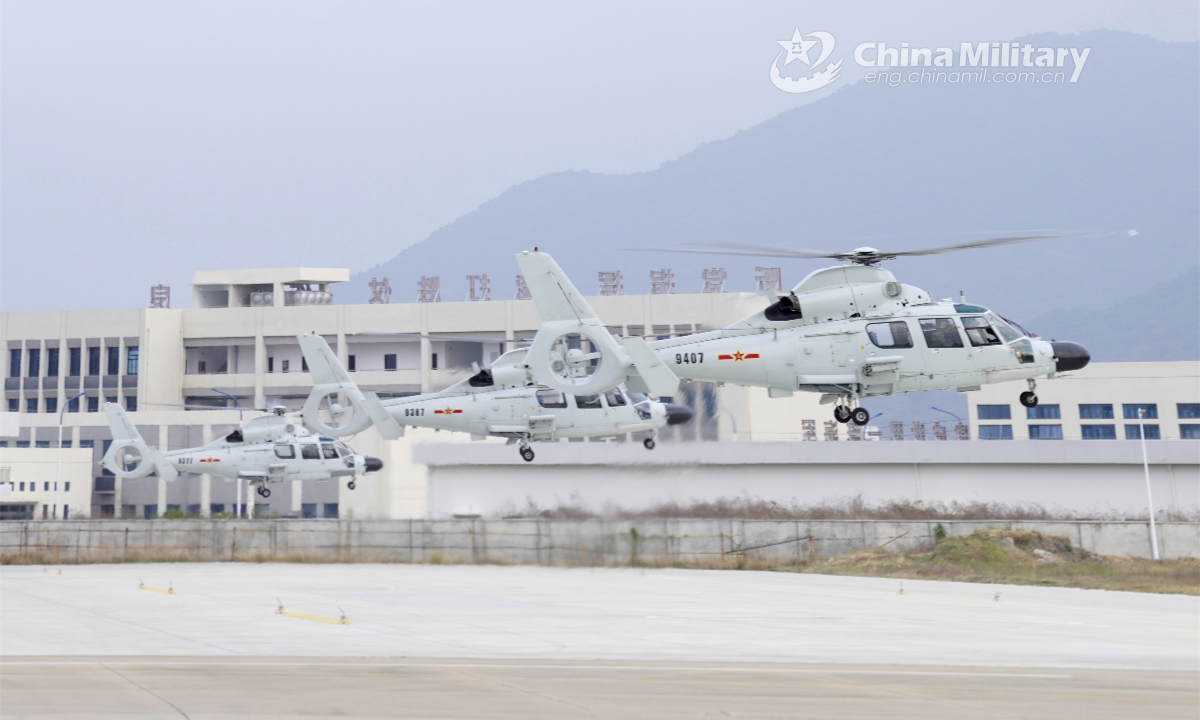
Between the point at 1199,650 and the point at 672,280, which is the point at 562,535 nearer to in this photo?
the point at 1199,650

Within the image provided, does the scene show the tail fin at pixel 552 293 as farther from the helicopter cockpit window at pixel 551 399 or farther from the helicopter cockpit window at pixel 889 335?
the helicopter cockpit window at pixel 551 399

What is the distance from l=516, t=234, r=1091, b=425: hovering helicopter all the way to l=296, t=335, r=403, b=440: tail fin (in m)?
18.6

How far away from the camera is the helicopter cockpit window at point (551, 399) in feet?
Result: 134

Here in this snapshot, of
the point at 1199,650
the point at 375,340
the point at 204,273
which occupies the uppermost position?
the point at 204,273

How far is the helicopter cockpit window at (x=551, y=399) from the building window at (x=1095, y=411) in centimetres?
8498

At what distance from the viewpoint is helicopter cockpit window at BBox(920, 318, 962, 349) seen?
25.8m

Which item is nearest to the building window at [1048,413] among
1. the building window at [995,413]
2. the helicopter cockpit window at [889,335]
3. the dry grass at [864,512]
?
the building window at [995,413]

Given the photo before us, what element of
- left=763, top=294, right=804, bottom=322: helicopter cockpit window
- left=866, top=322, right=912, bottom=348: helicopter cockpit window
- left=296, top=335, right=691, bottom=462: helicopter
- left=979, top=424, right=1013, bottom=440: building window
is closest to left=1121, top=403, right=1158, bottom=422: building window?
left=979, top=424, right=1013, bottom=440: building window

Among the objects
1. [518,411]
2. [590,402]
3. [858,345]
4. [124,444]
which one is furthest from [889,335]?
[124,444]

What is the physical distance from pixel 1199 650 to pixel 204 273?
89.7 meters

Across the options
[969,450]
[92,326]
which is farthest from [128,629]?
[92,326]

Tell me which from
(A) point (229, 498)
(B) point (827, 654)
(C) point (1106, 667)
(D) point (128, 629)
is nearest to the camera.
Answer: (C) point (1106, 667)

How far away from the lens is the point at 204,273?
98375 mm

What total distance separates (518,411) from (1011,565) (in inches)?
680
